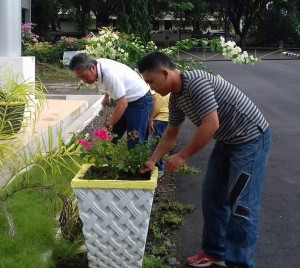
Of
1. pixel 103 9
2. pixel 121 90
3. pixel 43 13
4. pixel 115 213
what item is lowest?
pixel 115 213

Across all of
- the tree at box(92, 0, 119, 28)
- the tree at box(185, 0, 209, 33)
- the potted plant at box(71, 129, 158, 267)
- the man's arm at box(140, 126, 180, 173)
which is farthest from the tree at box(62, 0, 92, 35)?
the potted plant at box(71, 129, 158, 267)

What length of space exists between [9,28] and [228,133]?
493 centimetres

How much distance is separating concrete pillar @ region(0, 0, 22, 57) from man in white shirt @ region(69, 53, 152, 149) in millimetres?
2575

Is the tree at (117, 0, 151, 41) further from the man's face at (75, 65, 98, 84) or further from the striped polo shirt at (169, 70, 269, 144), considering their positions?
the striped polo shirt at (169, 70, 269, 144)

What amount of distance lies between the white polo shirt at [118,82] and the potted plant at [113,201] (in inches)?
49.8

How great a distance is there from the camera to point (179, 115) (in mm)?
3744

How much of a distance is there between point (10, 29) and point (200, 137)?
5.06 meters

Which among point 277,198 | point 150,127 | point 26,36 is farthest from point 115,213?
point 26,36

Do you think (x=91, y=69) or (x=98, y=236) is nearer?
(x=98, y=236)

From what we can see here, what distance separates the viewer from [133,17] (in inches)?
1085

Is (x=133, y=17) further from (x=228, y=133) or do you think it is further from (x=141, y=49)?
(x=228, y=133)

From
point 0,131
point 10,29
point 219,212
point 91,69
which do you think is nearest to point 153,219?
point 219,212

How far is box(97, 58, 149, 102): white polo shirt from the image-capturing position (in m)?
4.86

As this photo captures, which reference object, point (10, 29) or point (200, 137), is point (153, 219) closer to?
point (200, 137)
